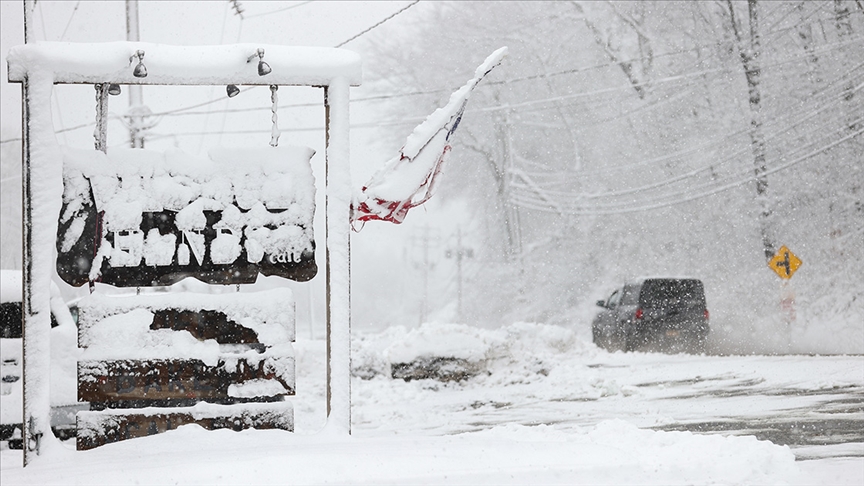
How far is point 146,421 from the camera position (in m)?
6.88

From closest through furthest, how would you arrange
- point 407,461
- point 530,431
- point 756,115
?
point 407,461, point 530,431, point 756,115

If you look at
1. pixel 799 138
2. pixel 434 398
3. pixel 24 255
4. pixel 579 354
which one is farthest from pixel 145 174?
pixel 799 138

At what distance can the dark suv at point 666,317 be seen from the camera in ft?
77.3

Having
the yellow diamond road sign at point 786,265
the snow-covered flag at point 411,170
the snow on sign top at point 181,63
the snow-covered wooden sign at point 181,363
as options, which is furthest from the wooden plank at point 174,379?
the yellow diamond road sign at point 786,265

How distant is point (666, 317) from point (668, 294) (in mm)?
577

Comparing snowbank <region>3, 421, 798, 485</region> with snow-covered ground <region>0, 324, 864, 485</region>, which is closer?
snowbank <region>3, 421, 798, 485</region>

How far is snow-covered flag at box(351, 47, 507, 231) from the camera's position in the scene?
730 cm

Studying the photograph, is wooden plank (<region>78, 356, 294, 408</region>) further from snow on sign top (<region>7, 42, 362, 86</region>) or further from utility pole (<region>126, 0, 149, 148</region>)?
utility pole (<region>126, 0, 149, 148</region>)

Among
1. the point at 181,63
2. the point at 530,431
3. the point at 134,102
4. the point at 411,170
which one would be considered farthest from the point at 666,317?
the point at 181,63

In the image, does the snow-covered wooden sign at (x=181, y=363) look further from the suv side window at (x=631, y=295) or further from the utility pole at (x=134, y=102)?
the suv side window at (x=631, y=295)

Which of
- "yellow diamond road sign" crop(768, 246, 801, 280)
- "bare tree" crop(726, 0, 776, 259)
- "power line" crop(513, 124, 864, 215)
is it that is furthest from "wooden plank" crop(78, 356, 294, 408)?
"bare tree" crop(726, 0, 776, 259)

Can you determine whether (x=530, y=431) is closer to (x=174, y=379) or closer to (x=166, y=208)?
(x=174, y=379)

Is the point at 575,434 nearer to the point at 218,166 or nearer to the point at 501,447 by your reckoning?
the point at 501,447

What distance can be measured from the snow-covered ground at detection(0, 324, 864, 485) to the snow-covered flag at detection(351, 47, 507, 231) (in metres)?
1.75
